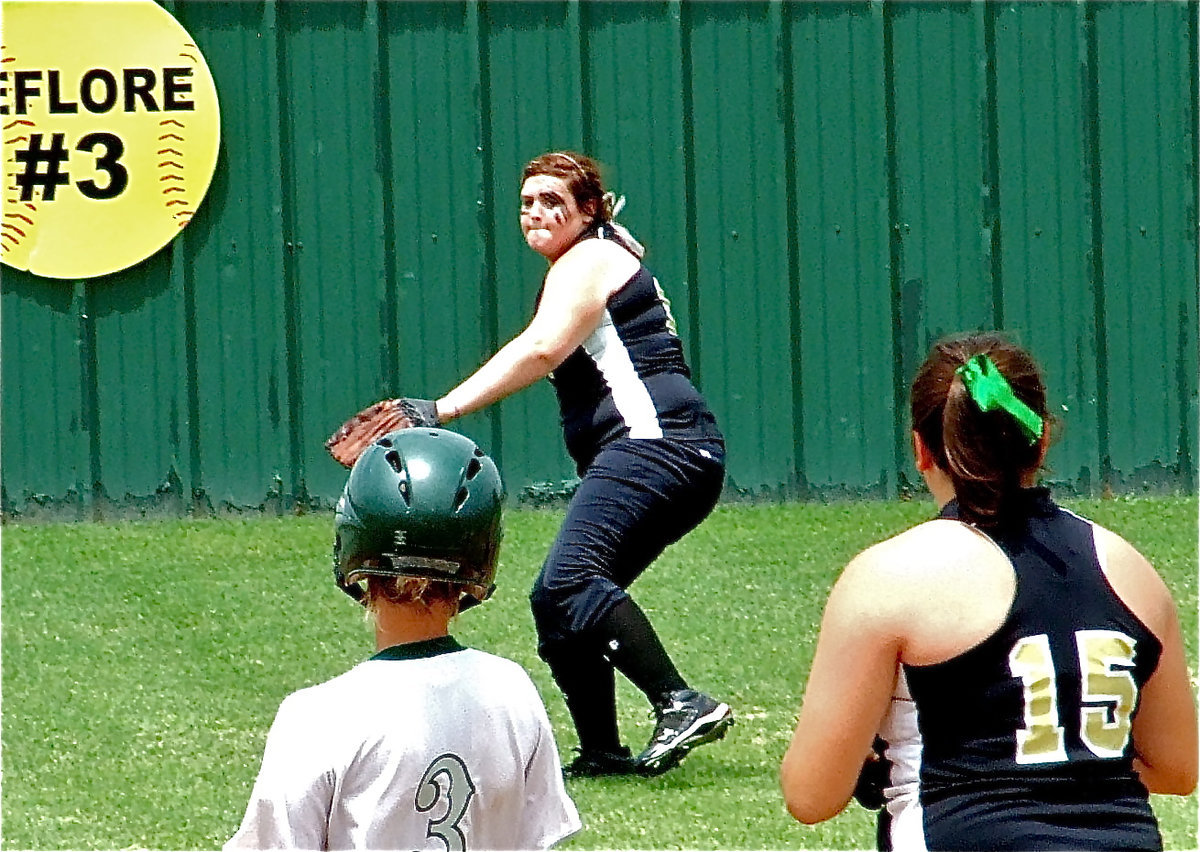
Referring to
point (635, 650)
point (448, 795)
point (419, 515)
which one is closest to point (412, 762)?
point (448, 795)

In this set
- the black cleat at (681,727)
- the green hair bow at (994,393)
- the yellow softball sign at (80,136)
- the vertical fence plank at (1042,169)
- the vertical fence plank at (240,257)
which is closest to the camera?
the green hair bow at (994,393)

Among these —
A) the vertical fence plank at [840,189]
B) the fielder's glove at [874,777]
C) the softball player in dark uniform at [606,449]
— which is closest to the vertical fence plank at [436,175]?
the vertical fence plank at [840,189]

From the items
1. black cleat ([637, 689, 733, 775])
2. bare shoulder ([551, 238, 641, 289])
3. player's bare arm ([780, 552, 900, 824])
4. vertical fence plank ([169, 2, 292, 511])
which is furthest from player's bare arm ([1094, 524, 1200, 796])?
vertical fence plank ([169, 2, 292, 511])

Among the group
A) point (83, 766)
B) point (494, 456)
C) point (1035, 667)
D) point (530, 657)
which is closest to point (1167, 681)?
point (1035, 667)

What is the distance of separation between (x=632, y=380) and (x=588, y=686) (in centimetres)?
92

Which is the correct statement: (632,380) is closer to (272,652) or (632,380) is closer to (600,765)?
(600,765)

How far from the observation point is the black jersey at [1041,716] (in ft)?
A: 8.89

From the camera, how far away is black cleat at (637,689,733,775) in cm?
546

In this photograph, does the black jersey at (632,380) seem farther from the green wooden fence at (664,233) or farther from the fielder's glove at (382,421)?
the green wooden fence at (664,233)

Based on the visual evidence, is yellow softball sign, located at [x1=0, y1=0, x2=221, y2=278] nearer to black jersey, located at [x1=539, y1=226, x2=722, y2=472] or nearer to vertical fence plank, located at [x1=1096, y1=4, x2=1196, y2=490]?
black jersey, located at [x1=539, y1=226, x2=722, y2=472]

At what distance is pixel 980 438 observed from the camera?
2.81 meters

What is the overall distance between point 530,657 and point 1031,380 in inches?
170

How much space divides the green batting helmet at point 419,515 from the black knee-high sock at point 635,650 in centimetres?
271

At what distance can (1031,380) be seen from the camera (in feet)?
9.39
